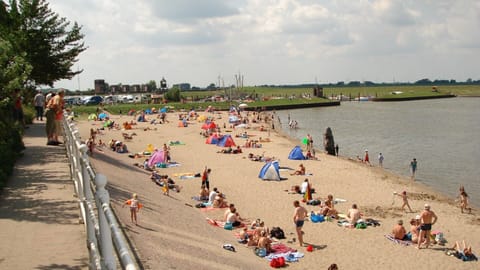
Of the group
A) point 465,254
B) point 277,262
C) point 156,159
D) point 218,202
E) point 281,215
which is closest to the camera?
point 277,262

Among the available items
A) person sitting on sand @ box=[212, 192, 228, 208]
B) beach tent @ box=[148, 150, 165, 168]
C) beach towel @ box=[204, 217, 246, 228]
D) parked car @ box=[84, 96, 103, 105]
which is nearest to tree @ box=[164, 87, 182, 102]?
parked car @ box=[84, 96, 103, 105]

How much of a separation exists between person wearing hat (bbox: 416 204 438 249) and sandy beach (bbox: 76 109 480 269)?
309 mm

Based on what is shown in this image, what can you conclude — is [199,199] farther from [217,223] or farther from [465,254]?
[465,254]

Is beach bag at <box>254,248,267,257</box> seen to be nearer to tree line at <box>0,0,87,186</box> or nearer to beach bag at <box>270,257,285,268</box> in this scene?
beach bag at <box>270,257,285,268</box>

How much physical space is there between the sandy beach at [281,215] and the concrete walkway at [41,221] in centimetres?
124

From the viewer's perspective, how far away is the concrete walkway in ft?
18.5

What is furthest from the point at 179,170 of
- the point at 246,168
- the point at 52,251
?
the point at 52,251

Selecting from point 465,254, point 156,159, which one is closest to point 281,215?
point 465,254

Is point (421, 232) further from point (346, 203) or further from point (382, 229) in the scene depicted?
point (346, 203)

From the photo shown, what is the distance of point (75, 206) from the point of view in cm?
770

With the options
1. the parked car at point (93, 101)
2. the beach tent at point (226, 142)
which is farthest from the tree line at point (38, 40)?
the parked car at point (93, 101)

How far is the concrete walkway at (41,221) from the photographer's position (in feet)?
18.5

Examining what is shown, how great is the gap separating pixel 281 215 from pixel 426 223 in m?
4.65

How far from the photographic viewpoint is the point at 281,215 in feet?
49.8
